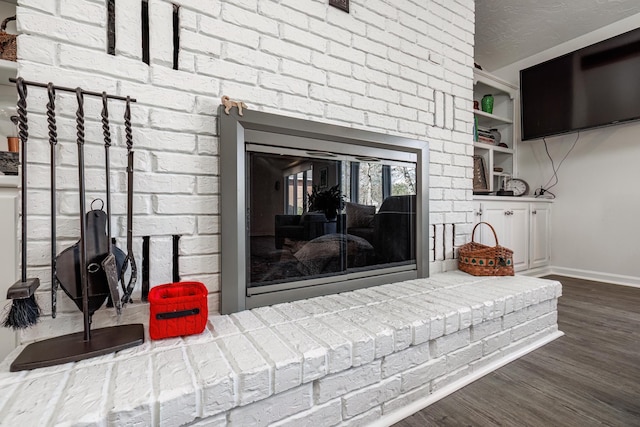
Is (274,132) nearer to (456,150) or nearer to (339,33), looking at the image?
(339,33)

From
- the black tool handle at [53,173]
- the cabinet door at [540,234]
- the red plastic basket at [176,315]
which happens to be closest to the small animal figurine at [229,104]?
the black tool handle at [53,173]

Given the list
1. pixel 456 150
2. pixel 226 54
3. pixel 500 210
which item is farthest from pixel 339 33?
pixel 500 210

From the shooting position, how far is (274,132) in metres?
1.27

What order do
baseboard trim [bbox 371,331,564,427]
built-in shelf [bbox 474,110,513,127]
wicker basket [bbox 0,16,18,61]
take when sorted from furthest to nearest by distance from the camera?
built-in shelf [bbox 474,110,513,127] → wicker basket [bbox 0,16,18,61] → baseboard trim [bbox 371,331,564,427]

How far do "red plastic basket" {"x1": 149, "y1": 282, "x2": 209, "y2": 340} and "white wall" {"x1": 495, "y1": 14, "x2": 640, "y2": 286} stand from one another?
3.48 m

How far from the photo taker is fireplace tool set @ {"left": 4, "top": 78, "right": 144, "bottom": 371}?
31.1 inches

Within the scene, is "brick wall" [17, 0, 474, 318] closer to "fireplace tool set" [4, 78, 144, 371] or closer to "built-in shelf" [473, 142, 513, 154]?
"fireplace tool set" [4, 78, 144, 371]

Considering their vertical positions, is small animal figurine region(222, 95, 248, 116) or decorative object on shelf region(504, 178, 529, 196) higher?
small animal figurine region(222, 95, 248, 116)


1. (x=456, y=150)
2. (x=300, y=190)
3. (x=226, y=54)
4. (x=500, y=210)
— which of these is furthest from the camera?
(x=500, y=210)

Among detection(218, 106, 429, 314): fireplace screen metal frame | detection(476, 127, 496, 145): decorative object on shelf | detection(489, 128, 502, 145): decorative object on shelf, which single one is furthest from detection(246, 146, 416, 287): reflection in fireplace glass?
detection(489, 128, 502, 145): decorative object on shelf

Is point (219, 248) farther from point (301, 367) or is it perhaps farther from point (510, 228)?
point (510, 228)

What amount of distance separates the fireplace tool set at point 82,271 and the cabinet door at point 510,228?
2262mm

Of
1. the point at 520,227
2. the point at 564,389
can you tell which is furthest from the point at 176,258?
the point at 520,227

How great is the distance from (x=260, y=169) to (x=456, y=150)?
1368 millimetres
